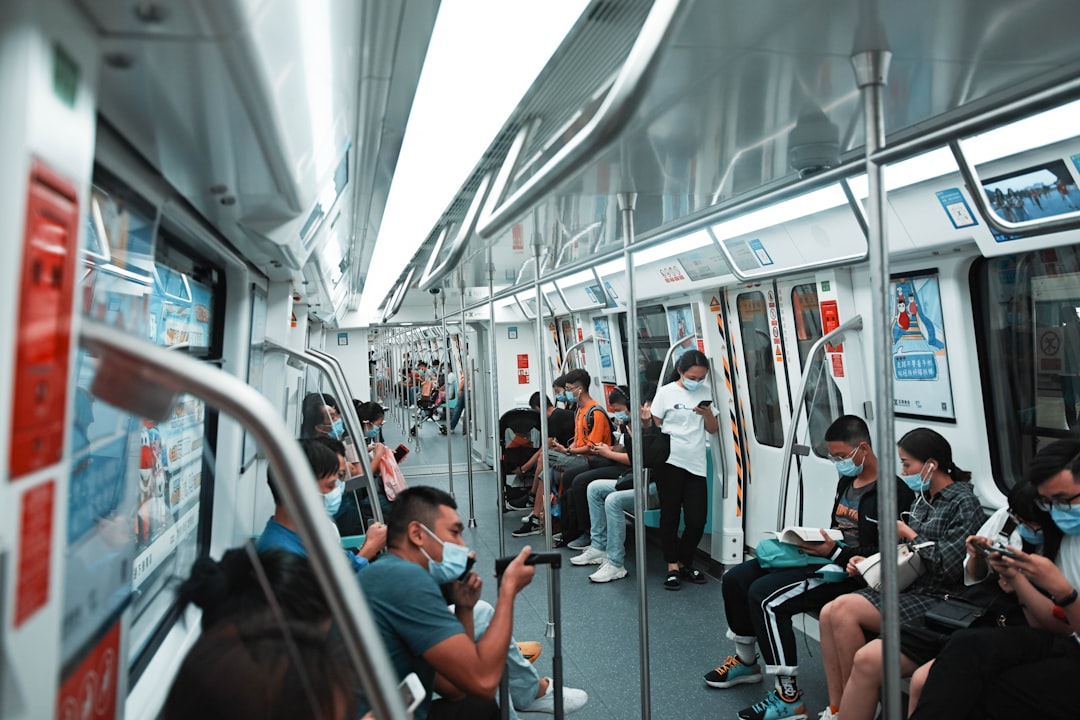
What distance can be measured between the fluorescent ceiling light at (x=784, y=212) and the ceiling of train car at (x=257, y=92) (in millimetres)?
2080

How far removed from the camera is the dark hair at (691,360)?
5949 mm

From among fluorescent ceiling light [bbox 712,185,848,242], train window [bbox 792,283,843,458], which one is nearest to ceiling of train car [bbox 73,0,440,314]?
fluorescent ceiling light [bbox 712,185,848,242]

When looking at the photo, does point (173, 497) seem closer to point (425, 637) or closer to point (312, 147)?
point (425, 637)

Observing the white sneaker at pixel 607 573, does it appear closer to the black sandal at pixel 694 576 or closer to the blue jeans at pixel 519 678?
the black sandal at pixel 694 576

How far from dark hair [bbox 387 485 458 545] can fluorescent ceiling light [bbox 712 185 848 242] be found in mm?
1988

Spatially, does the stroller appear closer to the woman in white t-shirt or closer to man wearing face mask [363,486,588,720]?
the woman in white t-shirt

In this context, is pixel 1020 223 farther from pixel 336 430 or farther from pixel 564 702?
pixel 336 430

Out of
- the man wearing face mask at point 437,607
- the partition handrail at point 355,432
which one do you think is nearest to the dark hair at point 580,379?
the partition handrail at point 355,432

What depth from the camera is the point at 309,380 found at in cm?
479

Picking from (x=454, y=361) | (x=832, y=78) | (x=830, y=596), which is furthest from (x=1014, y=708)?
(x=454, y=361)

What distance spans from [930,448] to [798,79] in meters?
2.07

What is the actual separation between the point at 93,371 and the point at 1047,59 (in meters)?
2.03

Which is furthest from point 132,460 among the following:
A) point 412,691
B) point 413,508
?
point 413,508

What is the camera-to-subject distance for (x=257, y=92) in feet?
3.61
